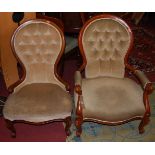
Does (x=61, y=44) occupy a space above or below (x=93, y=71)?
above

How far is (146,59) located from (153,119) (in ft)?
5.48

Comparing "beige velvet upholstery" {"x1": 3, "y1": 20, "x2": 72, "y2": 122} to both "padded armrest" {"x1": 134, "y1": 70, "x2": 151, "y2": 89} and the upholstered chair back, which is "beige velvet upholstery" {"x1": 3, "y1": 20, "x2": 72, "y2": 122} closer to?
the upholstered chair back

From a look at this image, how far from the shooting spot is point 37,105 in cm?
226

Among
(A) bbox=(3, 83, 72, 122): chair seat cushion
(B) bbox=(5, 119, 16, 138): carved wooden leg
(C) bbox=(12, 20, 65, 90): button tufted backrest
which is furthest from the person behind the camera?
(C) bbox=(12, 20, 65, 90): button tufted backrest

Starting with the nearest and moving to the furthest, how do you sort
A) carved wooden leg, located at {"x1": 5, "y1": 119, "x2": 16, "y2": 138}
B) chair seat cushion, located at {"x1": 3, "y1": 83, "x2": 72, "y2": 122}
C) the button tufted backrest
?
chair seat cushion, located at {"x1": 3, "y1": 83, "x2": 72, "y2": 122}
carved wooden leg, located at {"x1": 5, "y1": 119, "x2": 16, "y2": 138}
the button tufted backrest

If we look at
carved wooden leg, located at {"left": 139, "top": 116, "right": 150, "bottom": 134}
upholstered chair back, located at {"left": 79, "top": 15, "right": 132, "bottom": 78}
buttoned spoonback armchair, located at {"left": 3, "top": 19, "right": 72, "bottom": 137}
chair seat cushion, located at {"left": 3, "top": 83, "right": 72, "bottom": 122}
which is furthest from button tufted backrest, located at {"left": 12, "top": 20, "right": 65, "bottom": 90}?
carved wooden leg, located at {"left": 139, "top": 116, "right": 150, "bottom": 134}

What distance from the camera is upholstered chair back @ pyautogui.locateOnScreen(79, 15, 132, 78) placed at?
249 cm

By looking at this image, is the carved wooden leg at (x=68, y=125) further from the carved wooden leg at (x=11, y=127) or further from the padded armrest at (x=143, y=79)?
the padded armrest at (x=143, y=79)

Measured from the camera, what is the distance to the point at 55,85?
2.58m

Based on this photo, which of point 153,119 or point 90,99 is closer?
point 90,99

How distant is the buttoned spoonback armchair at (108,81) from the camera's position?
2.24 metres

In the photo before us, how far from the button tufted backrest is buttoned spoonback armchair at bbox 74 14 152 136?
0.91ft
